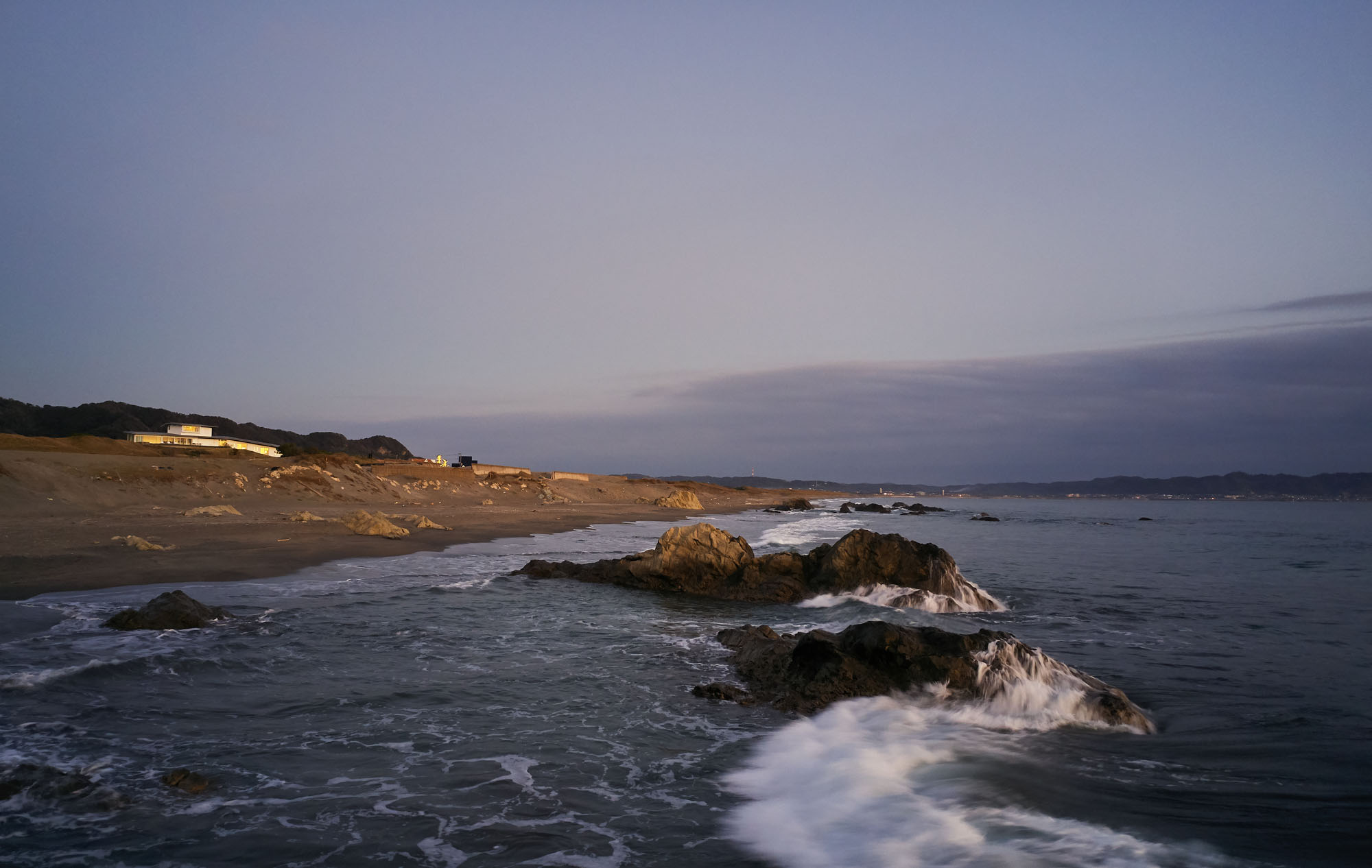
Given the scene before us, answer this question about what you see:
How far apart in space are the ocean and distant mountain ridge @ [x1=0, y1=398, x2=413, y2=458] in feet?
251

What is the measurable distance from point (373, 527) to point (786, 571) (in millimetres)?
15102

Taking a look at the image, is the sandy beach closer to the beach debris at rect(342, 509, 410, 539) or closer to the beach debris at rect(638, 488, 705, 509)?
the beach debris at rect(342, 509, 410, 539)

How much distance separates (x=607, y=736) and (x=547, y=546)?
20.1 m

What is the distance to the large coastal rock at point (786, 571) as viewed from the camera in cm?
1620

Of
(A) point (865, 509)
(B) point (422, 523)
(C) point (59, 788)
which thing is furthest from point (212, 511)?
(A) point (865, 509)

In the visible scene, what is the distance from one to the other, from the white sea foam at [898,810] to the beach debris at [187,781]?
151 inches

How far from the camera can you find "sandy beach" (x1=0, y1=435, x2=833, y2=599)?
1612 centimetres

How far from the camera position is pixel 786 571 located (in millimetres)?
17719

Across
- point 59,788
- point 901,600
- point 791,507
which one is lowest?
point 791,507

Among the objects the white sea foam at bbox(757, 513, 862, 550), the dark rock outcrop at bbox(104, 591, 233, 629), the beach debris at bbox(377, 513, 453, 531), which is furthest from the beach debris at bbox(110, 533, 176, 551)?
the white sea foam at bbox(757, 513, 862, 550)

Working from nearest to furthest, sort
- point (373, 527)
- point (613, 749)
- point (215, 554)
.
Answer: point (613, 749) < point (215, 554) < point (373, 527)

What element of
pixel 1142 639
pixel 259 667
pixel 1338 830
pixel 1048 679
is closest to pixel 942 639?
pixel 1048 679

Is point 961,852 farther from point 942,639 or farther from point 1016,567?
point 1016,567

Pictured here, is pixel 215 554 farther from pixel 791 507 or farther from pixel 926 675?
pixel 791 507
